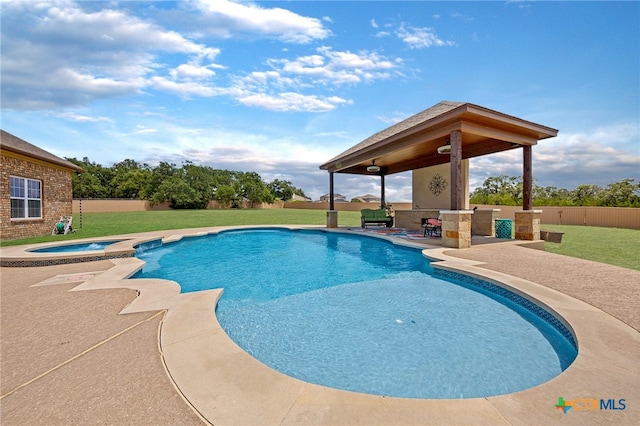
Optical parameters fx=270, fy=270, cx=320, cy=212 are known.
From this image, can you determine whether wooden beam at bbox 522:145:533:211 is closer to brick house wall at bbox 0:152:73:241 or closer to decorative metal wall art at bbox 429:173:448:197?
decorative metal wall art at bbox 429:173:448:197

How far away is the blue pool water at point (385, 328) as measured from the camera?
8.09 ft

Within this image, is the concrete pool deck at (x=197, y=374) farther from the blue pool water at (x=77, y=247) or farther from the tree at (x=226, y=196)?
the tree at (x=226, y=196)

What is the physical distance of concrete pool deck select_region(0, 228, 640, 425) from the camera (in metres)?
1.59

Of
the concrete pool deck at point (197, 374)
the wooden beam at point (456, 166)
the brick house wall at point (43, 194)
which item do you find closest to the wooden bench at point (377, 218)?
the wooden beam at point (456, 166)

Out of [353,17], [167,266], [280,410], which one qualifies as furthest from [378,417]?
[353,17]

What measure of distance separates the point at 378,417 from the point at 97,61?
41.4 feet

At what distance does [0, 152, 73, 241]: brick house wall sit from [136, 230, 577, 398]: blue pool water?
736 centimetres

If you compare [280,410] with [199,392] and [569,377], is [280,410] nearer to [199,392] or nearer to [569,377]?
[199,392]

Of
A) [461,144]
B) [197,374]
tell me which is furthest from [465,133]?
[197,374]

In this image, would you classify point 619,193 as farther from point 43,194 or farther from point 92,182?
point 92,182

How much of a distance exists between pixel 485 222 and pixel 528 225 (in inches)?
65.4

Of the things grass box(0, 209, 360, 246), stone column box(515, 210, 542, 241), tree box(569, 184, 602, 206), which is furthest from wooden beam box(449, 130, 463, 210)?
tree box(569, 184, 602, 206)

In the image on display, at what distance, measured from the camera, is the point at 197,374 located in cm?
200

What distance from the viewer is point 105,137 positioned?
1402cm
